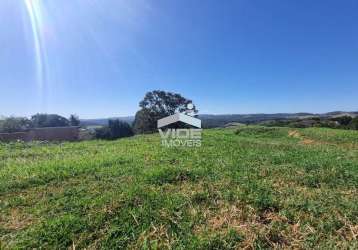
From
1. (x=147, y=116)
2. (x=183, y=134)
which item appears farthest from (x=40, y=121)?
(x=183, y=134)

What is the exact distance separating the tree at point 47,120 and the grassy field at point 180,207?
47.7 m

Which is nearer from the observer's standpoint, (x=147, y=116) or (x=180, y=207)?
(x=180, y=207)

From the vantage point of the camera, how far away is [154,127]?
35.6m

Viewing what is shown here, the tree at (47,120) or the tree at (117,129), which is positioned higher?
the tree at (47,120)

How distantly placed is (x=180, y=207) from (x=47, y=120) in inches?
2073

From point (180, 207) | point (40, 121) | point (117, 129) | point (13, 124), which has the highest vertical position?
point (40, 121)

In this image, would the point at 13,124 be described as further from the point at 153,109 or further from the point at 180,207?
the point at 180,207

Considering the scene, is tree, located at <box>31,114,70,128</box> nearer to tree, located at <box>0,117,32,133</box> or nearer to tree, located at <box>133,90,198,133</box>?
tree, located at <box>0,117,32,133</box>

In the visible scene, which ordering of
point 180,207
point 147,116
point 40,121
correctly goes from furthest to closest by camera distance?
point 40,121 → point 147,116 → point 180,207

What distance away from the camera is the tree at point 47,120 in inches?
1865

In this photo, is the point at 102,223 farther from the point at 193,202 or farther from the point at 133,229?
the point at 193,202

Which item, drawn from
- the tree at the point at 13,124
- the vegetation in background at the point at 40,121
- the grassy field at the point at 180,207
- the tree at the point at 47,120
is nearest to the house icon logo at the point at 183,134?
the grassy field at the point at 180,207

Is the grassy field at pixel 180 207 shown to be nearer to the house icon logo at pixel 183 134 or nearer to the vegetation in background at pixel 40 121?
the house icon logo at pixel 183 134

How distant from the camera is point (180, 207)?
113 inches
